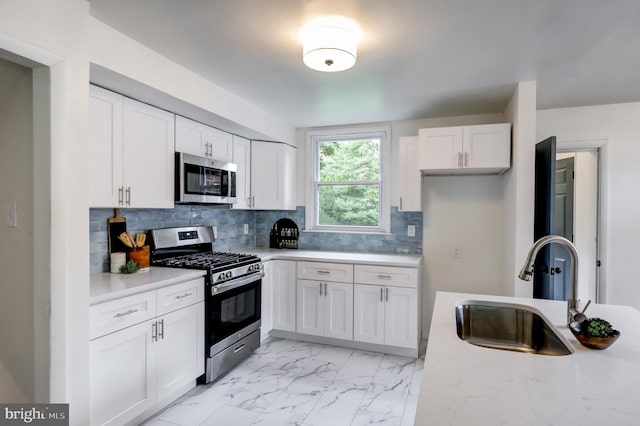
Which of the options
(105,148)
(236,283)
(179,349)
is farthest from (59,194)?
(236,283)

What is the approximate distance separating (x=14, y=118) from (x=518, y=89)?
3.26 m

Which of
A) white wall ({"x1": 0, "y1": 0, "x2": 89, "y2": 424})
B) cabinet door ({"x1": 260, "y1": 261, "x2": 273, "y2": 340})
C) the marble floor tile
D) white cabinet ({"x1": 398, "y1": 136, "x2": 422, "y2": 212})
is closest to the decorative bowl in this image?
the marble floor tile

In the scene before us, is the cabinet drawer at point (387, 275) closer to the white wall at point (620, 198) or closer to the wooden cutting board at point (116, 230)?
the white wall at point (620, 198)

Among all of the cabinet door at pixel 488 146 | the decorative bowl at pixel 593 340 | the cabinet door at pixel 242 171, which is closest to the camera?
the decorative bowl at pixel 593 340

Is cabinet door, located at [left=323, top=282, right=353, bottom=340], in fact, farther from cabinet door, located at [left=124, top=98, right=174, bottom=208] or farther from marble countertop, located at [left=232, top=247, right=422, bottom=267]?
cabinet door, located at [left=124, top=98, right=174, bottom=208]

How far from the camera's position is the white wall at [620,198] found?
10.4 ft

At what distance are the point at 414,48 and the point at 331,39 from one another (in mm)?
597

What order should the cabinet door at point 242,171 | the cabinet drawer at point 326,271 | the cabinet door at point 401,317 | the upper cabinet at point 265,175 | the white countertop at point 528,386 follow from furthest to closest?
the upper cabinet at point 265,175
the cabinet door at point 242,171
the cabinet drawer at point 326,271
the cabinet door at point 401,317
the white countertop at point 528,386

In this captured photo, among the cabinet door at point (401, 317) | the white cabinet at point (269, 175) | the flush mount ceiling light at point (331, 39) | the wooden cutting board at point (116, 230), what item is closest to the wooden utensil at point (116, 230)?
the wooden cutting board at point (116, 230)

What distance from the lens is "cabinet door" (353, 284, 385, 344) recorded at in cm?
331

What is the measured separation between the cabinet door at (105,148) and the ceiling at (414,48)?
0.44 metres

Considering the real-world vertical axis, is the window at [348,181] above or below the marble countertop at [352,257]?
above

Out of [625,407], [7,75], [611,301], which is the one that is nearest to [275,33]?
[7,75]

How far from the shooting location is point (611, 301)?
10.5 feet
